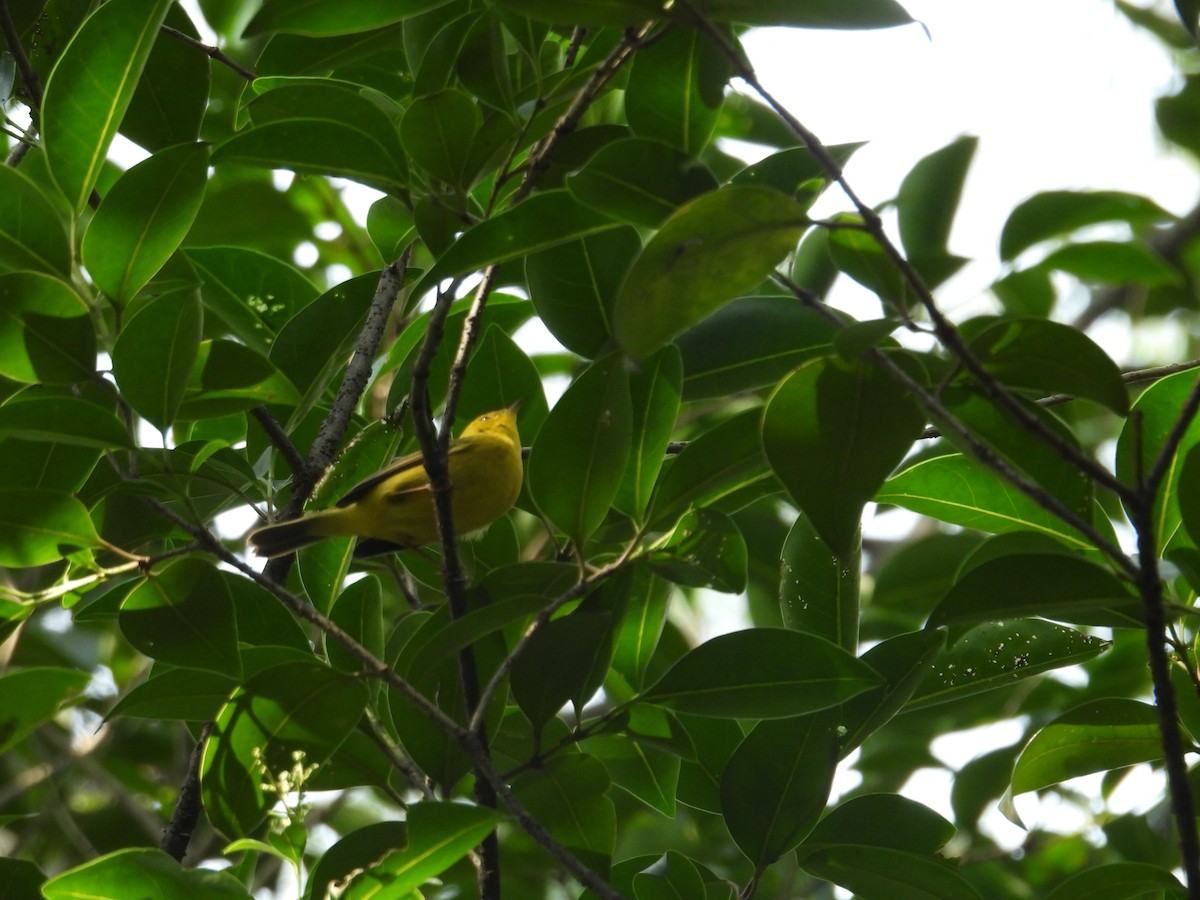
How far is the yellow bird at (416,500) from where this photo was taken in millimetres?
2805

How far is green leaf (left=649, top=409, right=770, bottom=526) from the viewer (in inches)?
77.8

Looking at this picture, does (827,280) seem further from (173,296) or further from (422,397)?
(173,296)

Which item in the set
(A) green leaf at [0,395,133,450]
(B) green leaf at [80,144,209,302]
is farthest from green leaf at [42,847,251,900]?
(B) green leaf at [80,144,209,302]

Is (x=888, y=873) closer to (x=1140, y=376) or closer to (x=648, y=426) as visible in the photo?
(x=648, y=426)

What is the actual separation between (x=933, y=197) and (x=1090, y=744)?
1.17 m

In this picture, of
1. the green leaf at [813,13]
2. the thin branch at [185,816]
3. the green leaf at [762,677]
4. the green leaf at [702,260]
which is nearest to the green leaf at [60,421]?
the thin branch at [185,816]

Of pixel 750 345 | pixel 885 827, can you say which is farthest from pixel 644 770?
pixel 750 345

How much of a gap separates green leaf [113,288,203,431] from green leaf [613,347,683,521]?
0.76 meters

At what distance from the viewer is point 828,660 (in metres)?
1.97

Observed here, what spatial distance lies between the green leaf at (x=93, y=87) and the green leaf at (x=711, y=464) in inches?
46.5

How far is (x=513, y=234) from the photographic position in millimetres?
1733

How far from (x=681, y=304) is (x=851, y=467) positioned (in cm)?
39

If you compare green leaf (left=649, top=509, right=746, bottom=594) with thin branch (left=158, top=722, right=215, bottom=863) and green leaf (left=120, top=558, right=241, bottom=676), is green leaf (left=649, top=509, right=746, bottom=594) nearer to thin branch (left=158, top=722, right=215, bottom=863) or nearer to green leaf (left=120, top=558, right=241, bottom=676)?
green leaf (left=120, top=558, right=241, bottom=676)

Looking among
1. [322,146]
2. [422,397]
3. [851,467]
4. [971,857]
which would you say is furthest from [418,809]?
[971,857]
